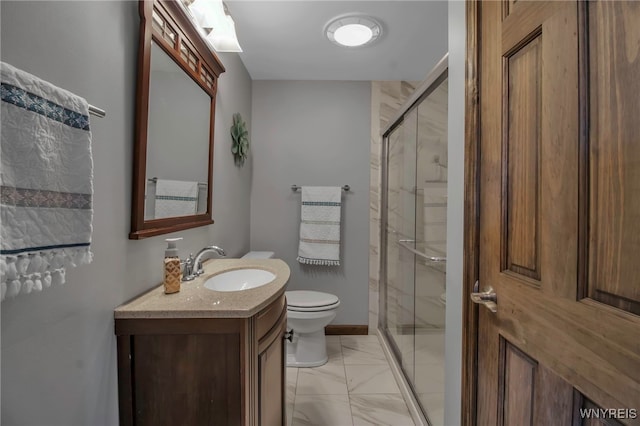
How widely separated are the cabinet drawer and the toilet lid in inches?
32.0

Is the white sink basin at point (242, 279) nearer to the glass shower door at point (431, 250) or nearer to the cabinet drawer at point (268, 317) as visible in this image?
the cabinet drawer at point (268, 317)

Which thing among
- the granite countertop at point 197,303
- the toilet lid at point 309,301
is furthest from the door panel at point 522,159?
the toilet lid at point 309,301

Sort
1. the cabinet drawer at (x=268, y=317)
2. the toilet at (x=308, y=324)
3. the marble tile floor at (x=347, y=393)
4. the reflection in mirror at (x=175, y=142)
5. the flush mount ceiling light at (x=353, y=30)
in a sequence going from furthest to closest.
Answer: the toilet at (x=308, y=324)
the flush mount ceiling light at (x=353, y=30)
the marble tile floor at (x=347, y=393)
the reflection in mirror at (x=175, y=142)
the cabinet drawer at (x=268, y=317)

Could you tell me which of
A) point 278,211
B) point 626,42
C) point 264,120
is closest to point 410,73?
point 264,120

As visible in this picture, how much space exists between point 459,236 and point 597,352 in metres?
0.54

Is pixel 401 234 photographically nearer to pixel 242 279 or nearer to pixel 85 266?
pixel 242 279

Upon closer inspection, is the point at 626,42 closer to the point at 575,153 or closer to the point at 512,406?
the point at 575,153

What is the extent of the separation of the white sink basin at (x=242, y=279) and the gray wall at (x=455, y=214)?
796mm

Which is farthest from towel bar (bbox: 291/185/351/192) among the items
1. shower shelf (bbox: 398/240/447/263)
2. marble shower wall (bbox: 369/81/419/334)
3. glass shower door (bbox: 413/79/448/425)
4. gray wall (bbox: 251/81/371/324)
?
glass shower door (bbox: 413/79/448/425)

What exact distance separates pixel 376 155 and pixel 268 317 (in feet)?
6.27

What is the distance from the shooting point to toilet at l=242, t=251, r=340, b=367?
76.4 inches

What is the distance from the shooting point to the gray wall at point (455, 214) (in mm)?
1019

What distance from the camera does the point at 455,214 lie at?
1.06 meters

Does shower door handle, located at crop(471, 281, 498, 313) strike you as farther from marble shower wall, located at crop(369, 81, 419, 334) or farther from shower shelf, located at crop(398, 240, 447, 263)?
marble shower wall, located at crop(369, 81, 419, 334)
